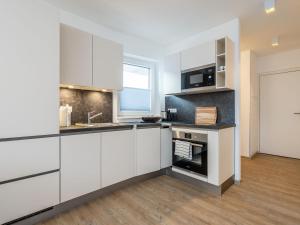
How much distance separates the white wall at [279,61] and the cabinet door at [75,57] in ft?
13.4

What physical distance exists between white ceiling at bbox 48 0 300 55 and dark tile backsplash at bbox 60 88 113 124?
3.54ft

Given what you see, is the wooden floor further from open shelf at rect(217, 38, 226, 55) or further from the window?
open shelf at rect(217, 38, 226, 55)

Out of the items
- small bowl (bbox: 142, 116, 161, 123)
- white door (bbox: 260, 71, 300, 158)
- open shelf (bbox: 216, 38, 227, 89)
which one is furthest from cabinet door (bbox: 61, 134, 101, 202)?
white door (bbox: 260, 71, 300, 158)

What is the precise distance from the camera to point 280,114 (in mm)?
4004

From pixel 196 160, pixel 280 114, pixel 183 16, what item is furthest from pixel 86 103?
pixel 280 114

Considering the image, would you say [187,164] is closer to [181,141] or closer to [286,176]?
[181,141]

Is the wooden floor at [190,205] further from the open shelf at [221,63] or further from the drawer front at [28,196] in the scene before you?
the open shelf at [221,63]

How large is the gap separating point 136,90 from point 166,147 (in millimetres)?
1194

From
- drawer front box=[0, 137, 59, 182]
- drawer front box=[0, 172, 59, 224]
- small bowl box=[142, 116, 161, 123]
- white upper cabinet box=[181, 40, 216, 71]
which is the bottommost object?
drawer front box=[0, 172, 59, 224]

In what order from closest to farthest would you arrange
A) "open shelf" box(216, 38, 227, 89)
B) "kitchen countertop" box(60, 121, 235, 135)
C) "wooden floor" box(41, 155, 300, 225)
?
"wooden floor" box(41, 155, 300, 225)
"kitchen countertop" box(60, 121, 235, 135)
"open shelf" box(216, 38, 227, 89)

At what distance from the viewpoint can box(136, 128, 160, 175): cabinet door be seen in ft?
8.18

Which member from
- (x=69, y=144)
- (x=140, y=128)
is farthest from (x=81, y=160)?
(x=140, y=128)

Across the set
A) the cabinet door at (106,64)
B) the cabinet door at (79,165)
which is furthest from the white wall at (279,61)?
the cabinet door at (79,165)

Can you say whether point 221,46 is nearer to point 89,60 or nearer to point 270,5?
point 270,5
